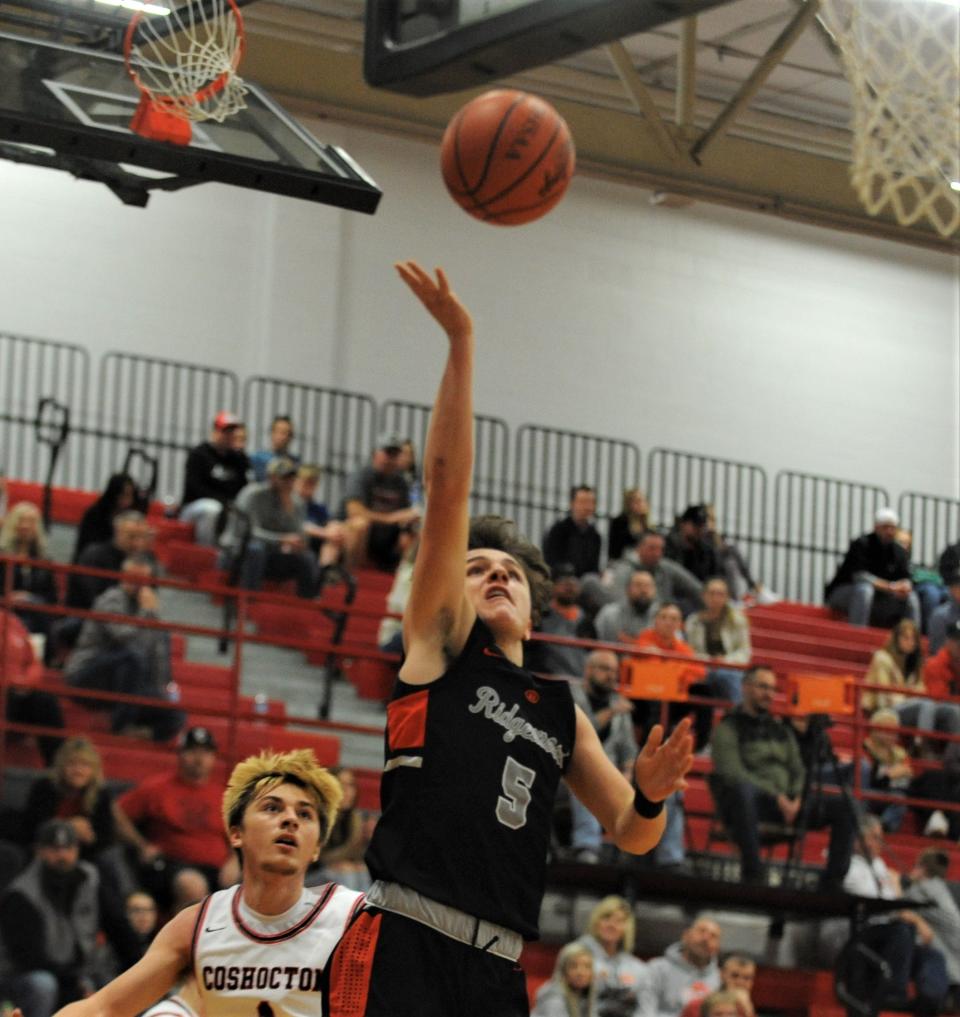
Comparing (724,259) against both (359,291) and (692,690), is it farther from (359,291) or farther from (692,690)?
(692,690)

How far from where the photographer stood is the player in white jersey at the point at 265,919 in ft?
18.2

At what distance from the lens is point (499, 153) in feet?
19.1

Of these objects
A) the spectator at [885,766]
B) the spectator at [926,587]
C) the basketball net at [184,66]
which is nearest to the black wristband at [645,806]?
the basketball net at [184,66]

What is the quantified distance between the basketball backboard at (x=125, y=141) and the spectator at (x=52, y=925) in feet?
11.5

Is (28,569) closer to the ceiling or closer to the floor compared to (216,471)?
closer to the floor

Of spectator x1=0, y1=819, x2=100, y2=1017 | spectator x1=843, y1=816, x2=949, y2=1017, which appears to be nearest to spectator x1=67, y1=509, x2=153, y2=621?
spectator x1=0, y1=819, x2=100, y2=1017

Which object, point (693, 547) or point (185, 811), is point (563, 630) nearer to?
point (185, 811)

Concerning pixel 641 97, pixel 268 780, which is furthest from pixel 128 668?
pixel 641 97

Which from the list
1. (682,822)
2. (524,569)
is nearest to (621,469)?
(682,822)

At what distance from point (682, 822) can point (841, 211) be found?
940 centimetres

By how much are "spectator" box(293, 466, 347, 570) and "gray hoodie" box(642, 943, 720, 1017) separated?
4669mm

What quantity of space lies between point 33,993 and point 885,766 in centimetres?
690

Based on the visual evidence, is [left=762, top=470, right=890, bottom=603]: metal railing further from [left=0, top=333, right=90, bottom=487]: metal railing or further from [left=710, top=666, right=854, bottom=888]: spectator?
[left=710, top=666, right=854, bottom=888]: spectator

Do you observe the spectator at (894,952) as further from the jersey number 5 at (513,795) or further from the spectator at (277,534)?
the jersey number 5 at (513,795)
